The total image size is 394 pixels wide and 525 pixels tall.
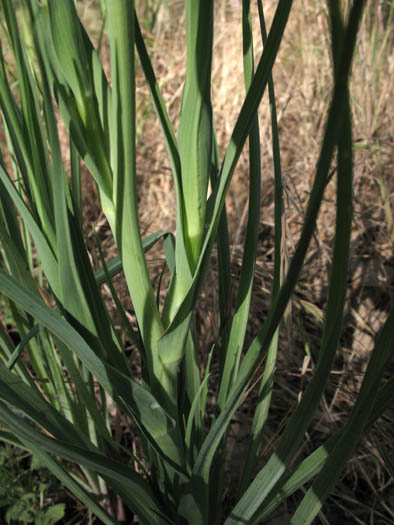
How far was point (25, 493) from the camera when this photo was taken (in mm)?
791

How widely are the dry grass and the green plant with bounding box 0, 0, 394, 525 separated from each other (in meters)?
0.26

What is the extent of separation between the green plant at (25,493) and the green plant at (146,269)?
225 mm

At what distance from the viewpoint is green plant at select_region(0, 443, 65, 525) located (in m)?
0.73

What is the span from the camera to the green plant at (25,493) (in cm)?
73

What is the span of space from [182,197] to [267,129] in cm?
116

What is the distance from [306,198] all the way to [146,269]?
102cm

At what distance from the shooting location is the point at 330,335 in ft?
1.26

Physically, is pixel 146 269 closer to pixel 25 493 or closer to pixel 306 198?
pixel 25 493

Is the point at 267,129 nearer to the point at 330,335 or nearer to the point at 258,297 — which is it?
the point at 258,297

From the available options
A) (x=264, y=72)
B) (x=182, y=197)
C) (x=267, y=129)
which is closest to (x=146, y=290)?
(x=182, y=197)

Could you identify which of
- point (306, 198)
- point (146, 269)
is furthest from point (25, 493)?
point (306, 198)

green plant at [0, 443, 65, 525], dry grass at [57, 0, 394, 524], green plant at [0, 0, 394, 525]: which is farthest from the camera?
dry grass at [57, 0, 394, 524]

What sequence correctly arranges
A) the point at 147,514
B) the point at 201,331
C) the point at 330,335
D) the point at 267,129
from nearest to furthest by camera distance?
1. the point at 330,335
2. the point at 147,514
3. the point at 201,331
4. the point at 267,129

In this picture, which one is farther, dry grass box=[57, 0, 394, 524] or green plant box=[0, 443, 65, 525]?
dry grass box=[57, 0, 394, 524]
